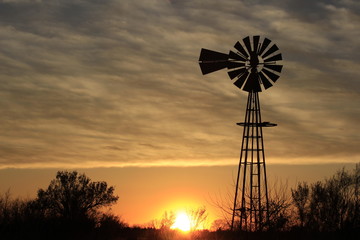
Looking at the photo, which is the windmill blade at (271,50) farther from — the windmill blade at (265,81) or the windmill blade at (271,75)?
the windmill blade at (265,81)

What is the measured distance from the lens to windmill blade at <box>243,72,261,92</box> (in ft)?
108

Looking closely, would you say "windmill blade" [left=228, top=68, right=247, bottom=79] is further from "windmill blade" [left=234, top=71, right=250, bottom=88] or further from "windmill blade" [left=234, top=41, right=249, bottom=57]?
"windmill blade" [left=234, top=41, right=249, bottom=57]

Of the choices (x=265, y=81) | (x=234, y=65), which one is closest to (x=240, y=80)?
(x=234, y=65)

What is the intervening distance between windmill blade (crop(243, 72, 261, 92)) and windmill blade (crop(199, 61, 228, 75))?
5.91 ft

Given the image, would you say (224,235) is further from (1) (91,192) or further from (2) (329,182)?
(1) (91,192)

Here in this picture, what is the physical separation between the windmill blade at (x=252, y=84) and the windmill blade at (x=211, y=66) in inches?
70.9

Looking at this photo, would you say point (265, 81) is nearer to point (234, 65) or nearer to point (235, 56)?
point (234, 65)

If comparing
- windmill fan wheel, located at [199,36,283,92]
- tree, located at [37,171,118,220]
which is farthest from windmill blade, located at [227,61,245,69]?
tree, located at [37,171,118,220]

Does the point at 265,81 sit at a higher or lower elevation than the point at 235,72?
lower

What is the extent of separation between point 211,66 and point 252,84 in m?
2.79

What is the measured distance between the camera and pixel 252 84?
3291 centimetres

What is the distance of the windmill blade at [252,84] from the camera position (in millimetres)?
32875

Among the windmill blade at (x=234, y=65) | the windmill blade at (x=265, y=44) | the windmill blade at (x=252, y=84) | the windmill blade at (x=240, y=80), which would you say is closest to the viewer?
the windmill blade at (x=252, y=84)

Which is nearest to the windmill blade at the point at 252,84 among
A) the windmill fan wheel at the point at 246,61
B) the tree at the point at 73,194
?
the windmill fan wheel at the point at 246,61
